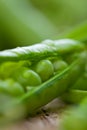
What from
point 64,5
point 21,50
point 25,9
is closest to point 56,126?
point 21,50

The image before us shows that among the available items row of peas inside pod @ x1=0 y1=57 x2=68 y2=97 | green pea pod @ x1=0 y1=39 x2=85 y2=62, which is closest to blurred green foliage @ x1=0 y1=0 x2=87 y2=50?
green pea pod @ x1=0 y1=39 x2=85 y2=62

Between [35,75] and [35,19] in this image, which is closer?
[35,75]

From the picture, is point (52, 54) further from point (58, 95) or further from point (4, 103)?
point (4, 103)

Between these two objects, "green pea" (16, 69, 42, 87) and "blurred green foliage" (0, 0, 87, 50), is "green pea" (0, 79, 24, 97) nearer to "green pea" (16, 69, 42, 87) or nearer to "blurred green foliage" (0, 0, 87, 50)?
"green pea" (16, 69, 42, 87)

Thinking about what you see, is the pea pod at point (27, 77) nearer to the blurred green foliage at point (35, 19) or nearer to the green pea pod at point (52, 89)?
the green pea pod at point (52, 89)

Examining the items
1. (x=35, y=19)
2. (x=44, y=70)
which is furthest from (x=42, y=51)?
(x=35, y=19)

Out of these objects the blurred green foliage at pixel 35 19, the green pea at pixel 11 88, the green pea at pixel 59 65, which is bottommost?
the green pea at pixel 11 88

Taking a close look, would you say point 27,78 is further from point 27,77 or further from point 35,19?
point 35,19

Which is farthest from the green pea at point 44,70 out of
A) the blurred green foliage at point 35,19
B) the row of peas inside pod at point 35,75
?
the blurred green foliage at point 35,19

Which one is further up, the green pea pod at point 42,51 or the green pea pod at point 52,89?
the green pea pod at point 42,51
